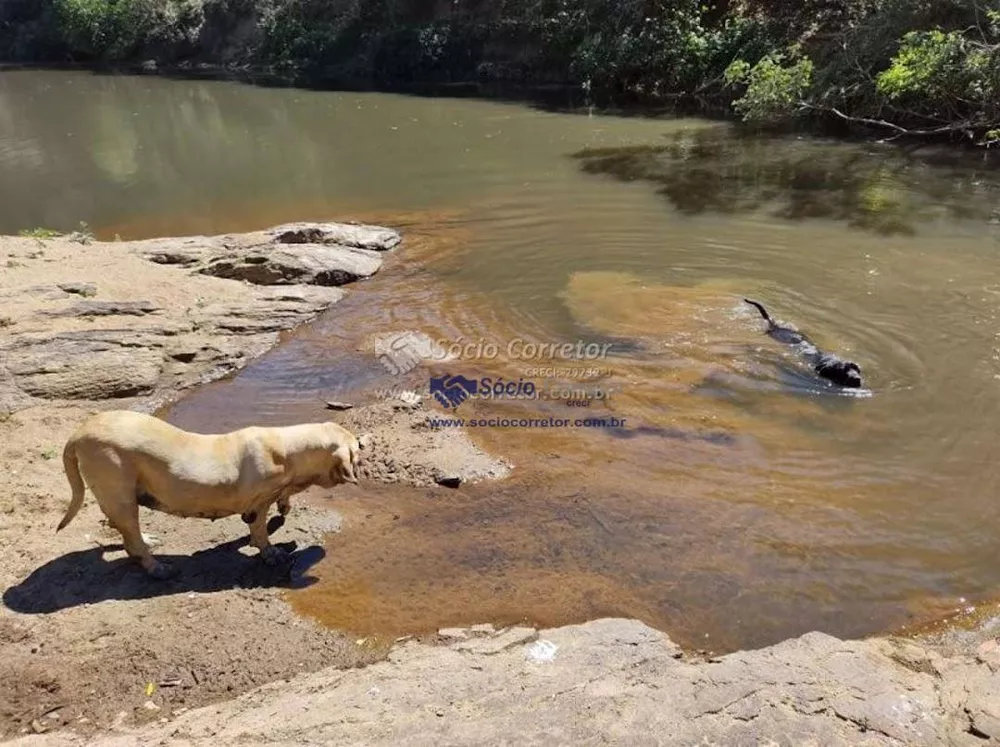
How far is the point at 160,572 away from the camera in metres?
4.59

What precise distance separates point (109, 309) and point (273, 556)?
195 inches

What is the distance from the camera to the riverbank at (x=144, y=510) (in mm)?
3947

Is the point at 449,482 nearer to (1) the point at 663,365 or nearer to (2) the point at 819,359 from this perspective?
(1) the point at 663,365

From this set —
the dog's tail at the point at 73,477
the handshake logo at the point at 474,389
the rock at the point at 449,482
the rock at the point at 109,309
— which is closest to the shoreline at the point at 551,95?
the handshake logo at the point at 474,389

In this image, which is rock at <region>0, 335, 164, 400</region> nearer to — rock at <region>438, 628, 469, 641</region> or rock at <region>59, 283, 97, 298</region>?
rock at <region>59, 283, 97, 298</region>

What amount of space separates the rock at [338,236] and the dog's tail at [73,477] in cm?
736

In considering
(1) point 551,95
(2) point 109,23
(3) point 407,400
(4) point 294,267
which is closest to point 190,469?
(3) point 407,400

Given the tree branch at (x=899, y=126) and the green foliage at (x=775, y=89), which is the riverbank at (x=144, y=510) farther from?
the tree branch at (x=899, y=126)

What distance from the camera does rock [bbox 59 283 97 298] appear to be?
8828mm

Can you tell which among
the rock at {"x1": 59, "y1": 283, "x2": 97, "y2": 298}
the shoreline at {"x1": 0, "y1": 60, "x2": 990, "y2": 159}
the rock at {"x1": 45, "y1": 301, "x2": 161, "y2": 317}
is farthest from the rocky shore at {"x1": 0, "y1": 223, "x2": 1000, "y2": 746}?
the shoreline at {"x1": 0, "y1": 60, "x2": 990, "y2": 159}

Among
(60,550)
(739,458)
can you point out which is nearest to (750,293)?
(739,458)

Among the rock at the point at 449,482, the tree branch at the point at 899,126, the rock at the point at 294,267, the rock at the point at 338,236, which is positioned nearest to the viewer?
the rock at the point at 449,482

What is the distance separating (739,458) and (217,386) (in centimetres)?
489

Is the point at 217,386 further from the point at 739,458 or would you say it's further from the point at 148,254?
the point at 739,458
